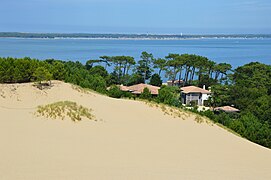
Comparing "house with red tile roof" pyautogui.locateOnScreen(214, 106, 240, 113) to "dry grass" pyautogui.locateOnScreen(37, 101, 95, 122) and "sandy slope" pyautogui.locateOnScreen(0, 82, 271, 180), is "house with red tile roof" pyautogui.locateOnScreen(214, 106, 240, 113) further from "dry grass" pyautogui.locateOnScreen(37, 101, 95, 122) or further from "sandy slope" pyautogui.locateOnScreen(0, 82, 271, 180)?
"dry grass" pyautogui.locateOnScreen(37, 101, 95, 122)

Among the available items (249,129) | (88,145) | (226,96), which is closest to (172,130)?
(88,145)

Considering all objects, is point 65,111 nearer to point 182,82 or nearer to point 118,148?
point 118,148

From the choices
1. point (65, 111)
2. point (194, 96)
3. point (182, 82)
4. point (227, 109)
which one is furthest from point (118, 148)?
point (182, 82)

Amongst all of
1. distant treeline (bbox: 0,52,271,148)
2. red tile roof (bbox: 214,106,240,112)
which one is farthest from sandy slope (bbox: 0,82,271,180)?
red tile roof (bbox: 214,106,240,112)

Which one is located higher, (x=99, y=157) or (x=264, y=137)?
(x=99, y=157)

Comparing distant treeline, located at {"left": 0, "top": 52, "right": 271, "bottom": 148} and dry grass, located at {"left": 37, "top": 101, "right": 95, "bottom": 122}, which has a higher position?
dry grass, located at {"left": 37, "top": 101, "right": 95, "bottom": 122}

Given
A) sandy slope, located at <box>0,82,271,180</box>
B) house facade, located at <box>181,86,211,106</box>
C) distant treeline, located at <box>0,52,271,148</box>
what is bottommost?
house facade, located at <box>181,86,211,106</box>

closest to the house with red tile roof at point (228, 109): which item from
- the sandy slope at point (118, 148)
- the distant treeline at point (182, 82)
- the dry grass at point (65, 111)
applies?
the distant treeline at point (182, 82)

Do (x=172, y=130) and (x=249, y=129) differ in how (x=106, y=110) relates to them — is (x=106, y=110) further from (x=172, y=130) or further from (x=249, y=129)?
(x=249, y=129)
